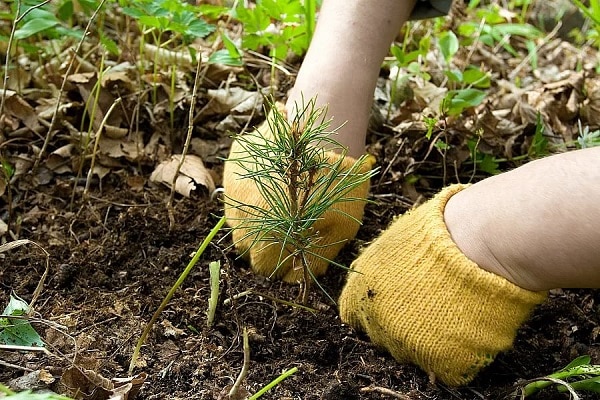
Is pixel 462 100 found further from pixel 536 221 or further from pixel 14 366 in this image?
pixel 14 366

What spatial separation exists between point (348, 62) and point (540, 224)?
0.58 metres

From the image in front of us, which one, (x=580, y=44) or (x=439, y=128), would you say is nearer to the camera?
(x=439, y=128)

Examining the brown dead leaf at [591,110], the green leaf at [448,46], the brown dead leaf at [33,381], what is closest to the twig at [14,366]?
the brown dead leaf at [33,381]

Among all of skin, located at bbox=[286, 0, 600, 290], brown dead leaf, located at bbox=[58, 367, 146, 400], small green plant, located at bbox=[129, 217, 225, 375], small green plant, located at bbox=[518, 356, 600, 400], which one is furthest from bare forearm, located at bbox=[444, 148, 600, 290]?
brown dead leaf, located at bbox=[58, 367, 146, 400]

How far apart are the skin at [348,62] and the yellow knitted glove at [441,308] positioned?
299 mm

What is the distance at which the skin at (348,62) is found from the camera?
53.3 inches

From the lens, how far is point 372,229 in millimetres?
1432

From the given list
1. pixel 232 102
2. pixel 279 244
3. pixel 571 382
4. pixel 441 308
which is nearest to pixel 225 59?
pixel 232 102

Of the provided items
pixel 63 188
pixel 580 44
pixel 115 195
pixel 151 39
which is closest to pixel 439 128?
pixel 115 195

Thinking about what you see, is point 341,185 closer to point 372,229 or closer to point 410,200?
point 372,229

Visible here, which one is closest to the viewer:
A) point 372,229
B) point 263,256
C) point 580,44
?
point 263,256

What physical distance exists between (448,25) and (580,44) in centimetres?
93

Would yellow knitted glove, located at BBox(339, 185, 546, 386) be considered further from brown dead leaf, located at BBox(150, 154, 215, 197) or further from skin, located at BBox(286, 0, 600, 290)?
brown dead leaf, located at BBox(150, 154, 215, 197)

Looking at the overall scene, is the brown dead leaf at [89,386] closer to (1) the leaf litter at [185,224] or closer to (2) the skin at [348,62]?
(1) the leaf litter at [185,224]
